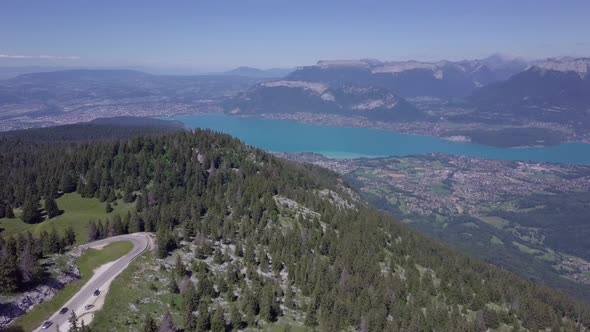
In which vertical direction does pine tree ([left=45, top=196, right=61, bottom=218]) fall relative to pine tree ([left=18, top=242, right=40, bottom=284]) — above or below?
below

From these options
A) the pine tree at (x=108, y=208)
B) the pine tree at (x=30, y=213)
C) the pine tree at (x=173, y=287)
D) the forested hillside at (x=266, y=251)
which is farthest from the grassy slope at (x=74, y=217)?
the pine tree at (x=173, y=287)

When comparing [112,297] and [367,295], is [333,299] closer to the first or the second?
[367,295]

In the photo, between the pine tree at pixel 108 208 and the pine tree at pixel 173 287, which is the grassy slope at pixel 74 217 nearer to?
the pine tree at pixel 108 208

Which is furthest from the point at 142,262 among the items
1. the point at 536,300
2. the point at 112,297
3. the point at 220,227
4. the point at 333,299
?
the point at 536,300

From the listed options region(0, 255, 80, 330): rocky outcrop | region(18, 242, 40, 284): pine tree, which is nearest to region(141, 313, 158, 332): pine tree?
region(0, 255, 80, 330): rocky outcrop

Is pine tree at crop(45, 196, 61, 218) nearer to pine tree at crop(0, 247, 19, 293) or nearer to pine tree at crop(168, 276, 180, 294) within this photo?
pine tree at crop(0, 247, 19, 293)

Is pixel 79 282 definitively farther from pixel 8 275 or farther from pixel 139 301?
pixel 8 275

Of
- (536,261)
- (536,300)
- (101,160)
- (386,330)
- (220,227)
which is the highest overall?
(101,160)

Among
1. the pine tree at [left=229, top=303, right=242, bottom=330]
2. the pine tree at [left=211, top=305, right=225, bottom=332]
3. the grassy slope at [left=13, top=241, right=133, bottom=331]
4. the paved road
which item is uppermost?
the grassy slope at [left=13, top=241, right=133, bottom=331]
